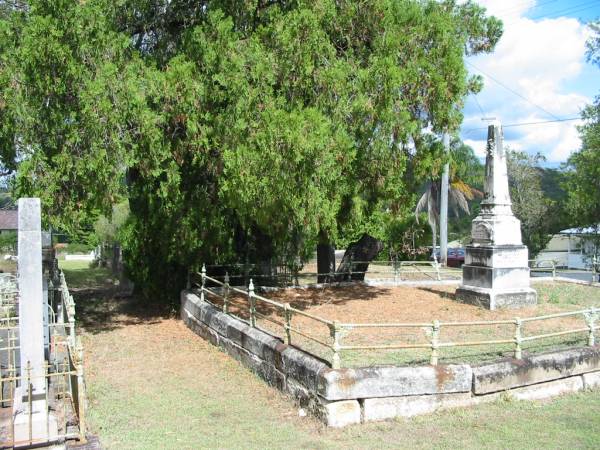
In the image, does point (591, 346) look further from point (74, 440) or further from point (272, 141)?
Answer: point (74, 440)

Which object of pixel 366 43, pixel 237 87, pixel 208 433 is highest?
pixel 366 43

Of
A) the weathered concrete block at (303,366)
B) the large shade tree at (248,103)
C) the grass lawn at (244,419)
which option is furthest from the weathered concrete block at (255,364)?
the large shade tree at (248,103)

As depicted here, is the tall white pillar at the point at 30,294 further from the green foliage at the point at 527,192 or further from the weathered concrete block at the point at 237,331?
the green foliage at the point at 527,192

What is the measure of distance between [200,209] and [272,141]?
15.1ft

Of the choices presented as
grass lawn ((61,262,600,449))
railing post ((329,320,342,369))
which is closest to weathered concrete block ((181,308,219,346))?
grass lawn ((61,262,600,449))

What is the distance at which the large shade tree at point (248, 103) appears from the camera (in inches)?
400

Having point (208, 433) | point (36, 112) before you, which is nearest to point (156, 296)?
point (36, 112)

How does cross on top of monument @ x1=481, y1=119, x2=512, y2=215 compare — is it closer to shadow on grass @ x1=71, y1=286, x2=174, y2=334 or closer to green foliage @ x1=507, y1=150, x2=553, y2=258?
shadow on grass @ x1=71, y1=286, x2=174, y2=334

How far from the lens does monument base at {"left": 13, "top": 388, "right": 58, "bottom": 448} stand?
20.3 ft

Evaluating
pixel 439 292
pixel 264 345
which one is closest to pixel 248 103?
pixel 264 345

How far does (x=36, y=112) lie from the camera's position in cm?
1023

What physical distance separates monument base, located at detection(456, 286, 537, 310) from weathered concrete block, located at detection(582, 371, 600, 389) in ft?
14.8

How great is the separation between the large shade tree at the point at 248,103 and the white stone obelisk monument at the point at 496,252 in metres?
2.19

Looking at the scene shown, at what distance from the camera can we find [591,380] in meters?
8.45
